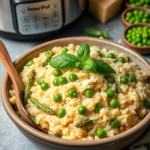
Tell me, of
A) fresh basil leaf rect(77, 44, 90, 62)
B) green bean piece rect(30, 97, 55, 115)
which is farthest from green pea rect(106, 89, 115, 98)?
green bean piece rect(30, 97, 55, 115)

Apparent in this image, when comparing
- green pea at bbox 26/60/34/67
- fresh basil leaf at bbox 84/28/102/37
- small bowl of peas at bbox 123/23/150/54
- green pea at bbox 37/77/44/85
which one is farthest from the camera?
fresh basil leaf at bbox 84/28/102/37

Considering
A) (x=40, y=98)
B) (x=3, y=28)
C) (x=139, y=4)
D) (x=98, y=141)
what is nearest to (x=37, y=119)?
(x=40, y=98)

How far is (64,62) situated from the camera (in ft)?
7.36

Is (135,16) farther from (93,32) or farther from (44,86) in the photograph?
(44,86)

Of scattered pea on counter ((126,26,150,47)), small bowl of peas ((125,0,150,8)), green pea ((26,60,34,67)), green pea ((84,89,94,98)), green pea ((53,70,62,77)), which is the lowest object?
scattered pea on counter ((126,26,150,47))

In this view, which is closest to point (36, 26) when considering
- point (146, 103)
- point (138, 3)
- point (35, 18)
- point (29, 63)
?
point (35, 18)

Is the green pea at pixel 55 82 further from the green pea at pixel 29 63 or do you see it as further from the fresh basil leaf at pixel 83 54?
the green pea at pixel 29 63

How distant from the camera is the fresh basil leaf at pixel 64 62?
2.24 metres

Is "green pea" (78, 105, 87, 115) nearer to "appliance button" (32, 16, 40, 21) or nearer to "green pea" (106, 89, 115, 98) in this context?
"green pea" (106, 89, 115, 98)

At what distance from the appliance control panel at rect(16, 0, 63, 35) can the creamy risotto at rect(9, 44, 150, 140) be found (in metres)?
0.88

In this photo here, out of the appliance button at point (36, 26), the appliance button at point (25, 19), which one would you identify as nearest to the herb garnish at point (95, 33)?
the appliance button at point (36, 26)

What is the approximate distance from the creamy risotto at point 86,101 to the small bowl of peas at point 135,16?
58.9 inches

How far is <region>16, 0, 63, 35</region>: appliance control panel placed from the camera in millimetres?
2963

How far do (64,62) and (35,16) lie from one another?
105 cm
